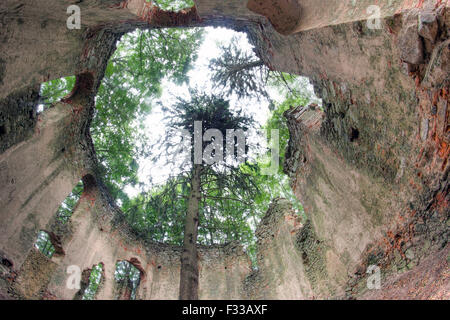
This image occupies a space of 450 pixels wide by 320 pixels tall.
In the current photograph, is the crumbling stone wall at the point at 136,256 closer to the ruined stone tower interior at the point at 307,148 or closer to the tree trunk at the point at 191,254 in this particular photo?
the ruined stone tower interior at the point at 307,148

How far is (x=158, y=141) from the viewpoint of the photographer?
1000 centimetres

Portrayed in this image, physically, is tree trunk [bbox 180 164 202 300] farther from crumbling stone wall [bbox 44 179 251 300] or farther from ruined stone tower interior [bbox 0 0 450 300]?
crumbling stone wall [bbox 44 179 251 300]

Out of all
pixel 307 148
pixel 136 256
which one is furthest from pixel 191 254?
pixel 136 256

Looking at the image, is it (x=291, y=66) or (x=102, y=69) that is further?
(x=102, y=69)

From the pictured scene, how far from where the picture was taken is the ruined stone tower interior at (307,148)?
3.87m

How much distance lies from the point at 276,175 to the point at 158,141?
854 centimetres

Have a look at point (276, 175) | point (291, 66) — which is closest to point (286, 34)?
point (291, 66)

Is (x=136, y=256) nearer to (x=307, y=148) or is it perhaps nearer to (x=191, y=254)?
(x=191, y=254)

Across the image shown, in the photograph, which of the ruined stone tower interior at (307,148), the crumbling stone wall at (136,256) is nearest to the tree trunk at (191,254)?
the ruined stone tower interior at (307,148)

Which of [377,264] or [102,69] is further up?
[102,69]

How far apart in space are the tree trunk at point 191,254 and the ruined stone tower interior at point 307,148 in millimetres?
2807

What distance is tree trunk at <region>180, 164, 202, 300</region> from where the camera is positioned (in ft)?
19.6

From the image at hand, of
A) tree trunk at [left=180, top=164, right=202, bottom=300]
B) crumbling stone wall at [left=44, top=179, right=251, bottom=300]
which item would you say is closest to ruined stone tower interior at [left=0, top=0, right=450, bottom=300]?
crumbling stone wall at [left=44, top=179, right=251, bottom=300]
